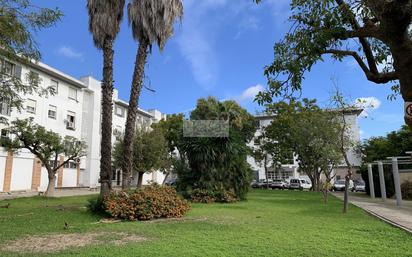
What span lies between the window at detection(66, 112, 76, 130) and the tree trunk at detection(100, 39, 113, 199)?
80.6 ft

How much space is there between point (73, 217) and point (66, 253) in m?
5.82

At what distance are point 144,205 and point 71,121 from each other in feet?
95.7

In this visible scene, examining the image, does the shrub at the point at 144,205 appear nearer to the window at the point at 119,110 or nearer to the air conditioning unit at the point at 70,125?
the air conditioning unit at the point at 70,125

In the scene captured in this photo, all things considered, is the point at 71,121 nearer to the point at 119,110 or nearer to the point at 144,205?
the point at 119,110

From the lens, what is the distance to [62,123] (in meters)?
36.4

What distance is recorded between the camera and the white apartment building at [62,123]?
99.9 feet

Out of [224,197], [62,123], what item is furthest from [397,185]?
[62,123]

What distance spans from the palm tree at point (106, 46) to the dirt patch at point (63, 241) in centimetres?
525

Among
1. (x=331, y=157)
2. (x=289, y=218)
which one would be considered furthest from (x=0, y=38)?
(x=331, y=157)

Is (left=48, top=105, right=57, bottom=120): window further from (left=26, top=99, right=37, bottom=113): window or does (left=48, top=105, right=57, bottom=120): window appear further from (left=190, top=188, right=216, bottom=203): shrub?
(left=190, top=188, right=216, bottom=203): shrub

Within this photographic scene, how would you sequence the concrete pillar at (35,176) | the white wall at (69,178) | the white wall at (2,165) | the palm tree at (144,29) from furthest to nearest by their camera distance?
the white wall at (69,178) < the concrete pillar at (35,176) < the white wall at (2,165) < the palm tree at (144,29)

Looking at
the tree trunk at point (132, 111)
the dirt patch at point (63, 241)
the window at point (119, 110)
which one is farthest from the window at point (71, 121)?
the dirt patch at point (63, 241)

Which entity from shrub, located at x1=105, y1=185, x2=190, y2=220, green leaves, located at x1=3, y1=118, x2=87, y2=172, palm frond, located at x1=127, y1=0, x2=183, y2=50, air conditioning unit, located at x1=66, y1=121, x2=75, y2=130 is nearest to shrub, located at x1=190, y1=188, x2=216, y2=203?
shrub, located at x1=105, y1=185, x2=190, y2=220

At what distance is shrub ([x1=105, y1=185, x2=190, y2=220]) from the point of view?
12016 millimetres
